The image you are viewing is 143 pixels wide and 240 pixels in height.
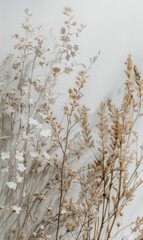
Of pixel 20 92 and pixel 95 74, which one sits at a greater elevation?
pixel 95 74

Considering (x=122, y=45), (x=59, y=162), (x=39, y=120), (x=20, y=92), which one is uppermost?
(x=122, y=45)

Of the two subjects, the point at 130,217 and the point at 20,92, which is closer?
the point at 20,92

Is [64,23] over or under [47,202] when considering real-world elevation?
over

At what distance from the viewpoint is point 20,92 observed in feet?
5.35

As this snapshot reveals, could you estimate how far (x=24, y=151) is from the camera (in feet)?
5.50

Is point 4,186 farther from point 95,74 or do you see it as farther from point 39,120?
point 95,74

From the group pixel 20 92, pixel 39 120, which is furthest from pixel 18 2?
pixel 39 120

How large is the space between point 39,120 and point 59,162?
21 centimetres

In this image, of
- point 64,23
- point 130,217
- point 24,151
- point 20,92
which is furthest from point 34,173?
point 64,23

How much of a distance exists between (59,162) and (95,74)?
44 centimetres

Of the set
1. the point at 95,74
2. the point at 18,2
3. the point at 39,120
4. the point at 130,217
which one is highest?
the point at 18,2

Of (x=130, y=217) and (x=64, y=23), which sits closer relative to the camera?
(x=64, y=23)

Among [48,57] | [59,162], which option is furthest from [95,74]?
[59,162]

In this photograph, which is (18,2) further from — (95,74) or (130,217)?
(130,217)
